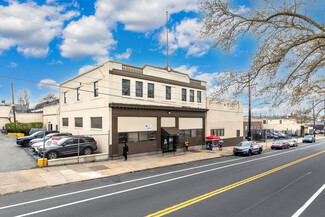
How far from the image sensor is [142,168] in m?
14.4

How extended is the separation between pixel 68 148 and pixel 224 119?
887 inches

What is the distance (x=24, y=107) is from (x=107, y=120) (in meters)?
61.8

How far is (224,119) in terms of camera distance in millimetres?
30141

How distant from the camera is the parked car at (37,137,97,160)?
602 inches

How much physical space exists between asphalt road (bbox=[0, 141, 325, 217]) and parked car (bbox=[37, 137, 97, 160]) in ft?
20.1

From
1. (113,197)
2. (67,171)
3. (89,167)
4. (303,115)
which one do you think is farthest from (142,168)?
(303,115)

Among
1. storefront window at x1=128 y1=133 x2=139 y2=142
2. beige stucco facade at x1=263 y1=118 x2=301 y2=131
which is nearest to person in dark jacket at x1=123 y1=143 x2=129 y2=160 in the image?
storefront window at x1=128 y1=133 x2=139 y2=142

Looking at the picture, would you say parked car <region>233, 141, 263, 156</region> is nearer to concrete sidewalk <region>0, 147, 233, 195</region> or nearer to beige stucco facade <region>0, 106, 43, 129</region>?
concrete sidewalk <region>0, 147, 233, 195</region>

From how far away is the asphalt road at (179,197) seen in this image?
6.94 m

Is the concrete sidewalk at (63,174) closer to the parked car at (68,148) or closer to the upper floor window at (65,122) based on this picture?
the parked car at (68,148)

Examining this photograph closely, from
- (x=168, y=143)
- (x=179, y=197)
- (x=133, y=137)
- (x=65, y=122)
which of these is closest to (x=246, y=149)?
(x=168, y=143)

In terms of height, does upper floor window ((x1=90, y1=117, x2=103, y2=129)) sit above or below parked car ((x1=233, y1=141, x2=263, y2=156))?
above

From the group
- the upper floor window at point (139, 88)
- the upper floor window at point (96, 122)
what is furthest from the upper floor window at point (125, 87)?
the upper floor window at point (96, 122)

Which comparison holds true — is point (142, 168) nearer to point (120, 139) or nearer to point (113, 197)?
point (120, 139)
